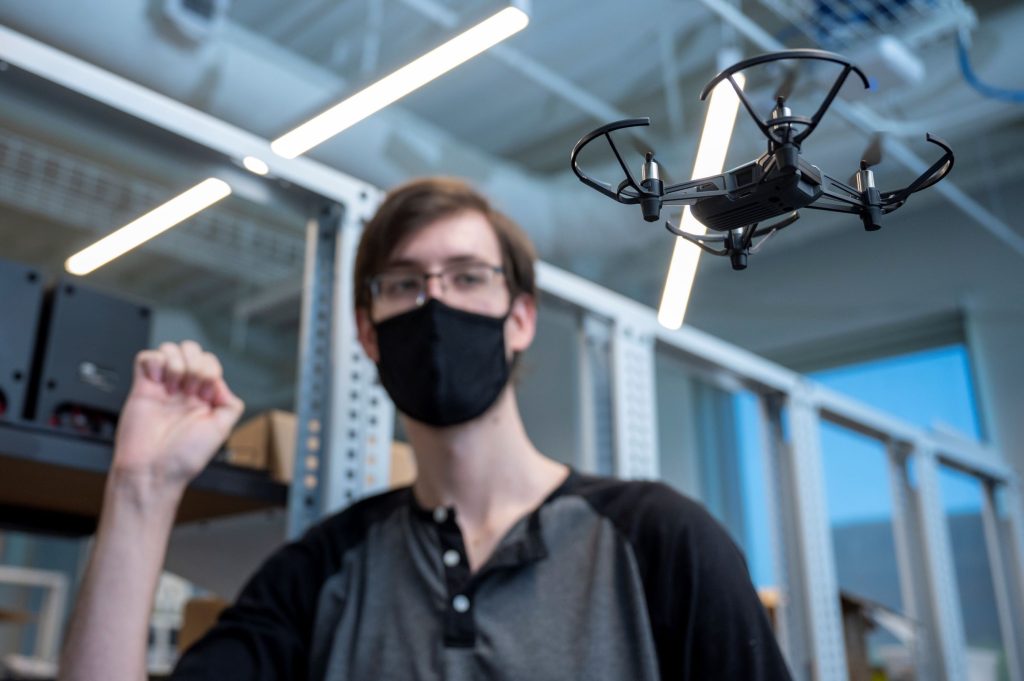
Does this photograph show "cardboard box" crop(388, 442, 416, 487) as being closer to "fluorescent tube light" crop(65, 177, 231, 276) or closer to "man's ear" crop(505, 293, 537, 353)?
"man's ear" crop(505, 293, 537, 353)

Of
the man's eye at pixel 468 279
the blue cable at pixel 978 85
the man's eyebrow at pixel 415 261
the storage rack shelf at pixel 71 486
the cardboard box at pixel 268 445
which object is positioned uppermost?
the blue cable at pixel 978 85

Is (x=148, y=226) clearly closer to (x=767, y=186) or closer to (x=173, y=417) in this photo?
(x=173, y=417)

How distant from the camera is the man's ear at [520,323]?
1.02 metres

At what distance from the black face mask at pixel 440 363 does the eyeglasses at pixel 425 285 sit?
22 mm

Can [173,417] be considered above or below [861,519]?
below

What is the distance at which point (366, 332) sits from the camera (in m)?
1.02

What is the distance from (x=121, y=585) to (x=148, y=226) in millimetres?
325

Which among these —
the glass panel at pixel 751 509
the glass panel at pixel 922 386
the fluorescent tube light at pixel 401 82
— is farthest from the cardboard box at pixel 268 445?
the glass panel at pixel 922 386

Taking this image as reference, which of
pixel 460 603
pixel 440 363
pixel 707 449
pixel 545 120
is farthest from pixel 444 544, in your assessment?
pixel 707 449

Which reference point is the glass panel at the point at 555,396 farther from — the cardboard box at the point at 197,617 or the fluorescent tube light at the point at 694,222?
the fluorescent tube light at the point at 694,222

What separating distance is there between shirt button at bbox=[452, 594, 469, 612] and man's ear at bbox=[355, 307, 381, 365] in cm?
27

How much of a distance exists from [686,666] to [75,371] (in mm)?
673

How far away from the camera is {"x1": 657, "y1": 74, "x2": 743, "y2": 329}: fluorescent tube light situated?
0.31 m

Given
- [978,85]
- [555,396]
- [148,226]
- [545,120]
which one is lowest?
[148,226]
